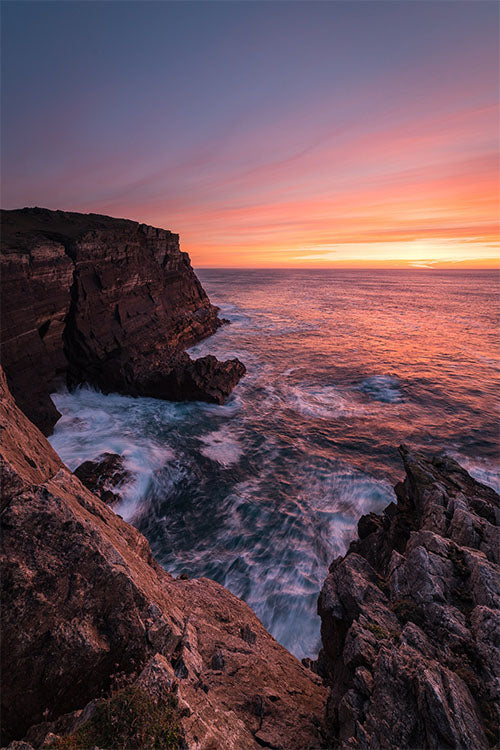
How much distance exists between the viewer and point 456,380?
3250cm

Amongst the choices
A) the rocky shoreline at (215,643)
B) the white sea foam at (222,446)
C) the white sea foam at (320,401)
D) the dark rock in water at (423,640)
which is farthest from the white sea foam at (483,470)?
the white sea foam at (222,446)

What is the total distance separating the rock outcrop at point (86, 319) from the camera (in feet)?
69.6

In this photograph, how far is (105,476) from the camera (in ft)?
57.0

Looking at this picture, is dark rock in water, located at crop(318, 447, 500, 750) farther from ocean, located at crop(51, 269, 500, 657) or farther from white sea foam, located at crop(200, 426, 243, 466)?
white sea foam, located at crop(200, 426, 243, 466)

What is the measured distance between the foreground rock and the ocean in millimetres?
6923

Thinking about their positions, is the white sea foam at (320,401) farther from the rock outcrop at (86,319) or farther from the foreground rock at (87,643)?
the foreground rock at (87,643)

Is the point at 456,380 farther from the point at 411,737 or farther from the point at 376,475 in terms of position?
the point at 411,737

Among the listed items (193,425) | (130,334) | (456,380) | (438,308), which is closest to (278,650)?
(193,425)

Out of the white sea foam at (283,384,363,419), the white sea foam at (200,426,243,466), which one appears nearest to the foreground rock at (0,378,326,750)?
the white sea foam at (200,426,243,466)

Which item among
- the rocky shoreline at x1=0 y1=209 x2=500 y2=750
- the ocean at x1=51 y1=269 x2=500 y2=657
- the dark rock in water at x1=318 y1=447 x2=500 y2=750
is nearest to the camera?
the rocky shoreline at x1=0 y1=209 x2=500 y2=750

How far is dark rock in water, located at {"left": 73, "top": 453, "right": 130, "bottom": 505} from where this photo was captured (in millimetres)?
16233

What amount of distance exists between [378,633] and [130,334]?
3089 centimetres

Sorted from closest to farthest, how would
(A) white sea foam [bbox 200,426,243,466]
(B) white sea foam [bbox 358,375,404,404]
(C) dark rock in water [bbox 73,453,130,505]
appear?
(C) dark rock in water [bbox 73,453,130,505]
(A) white sea foam [bbox 200,426,243,466]
(B) white sea foam [bbox 358,375,404,404]

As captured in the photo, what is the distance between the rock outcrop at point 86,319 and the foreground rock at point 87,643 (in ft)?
62.9
